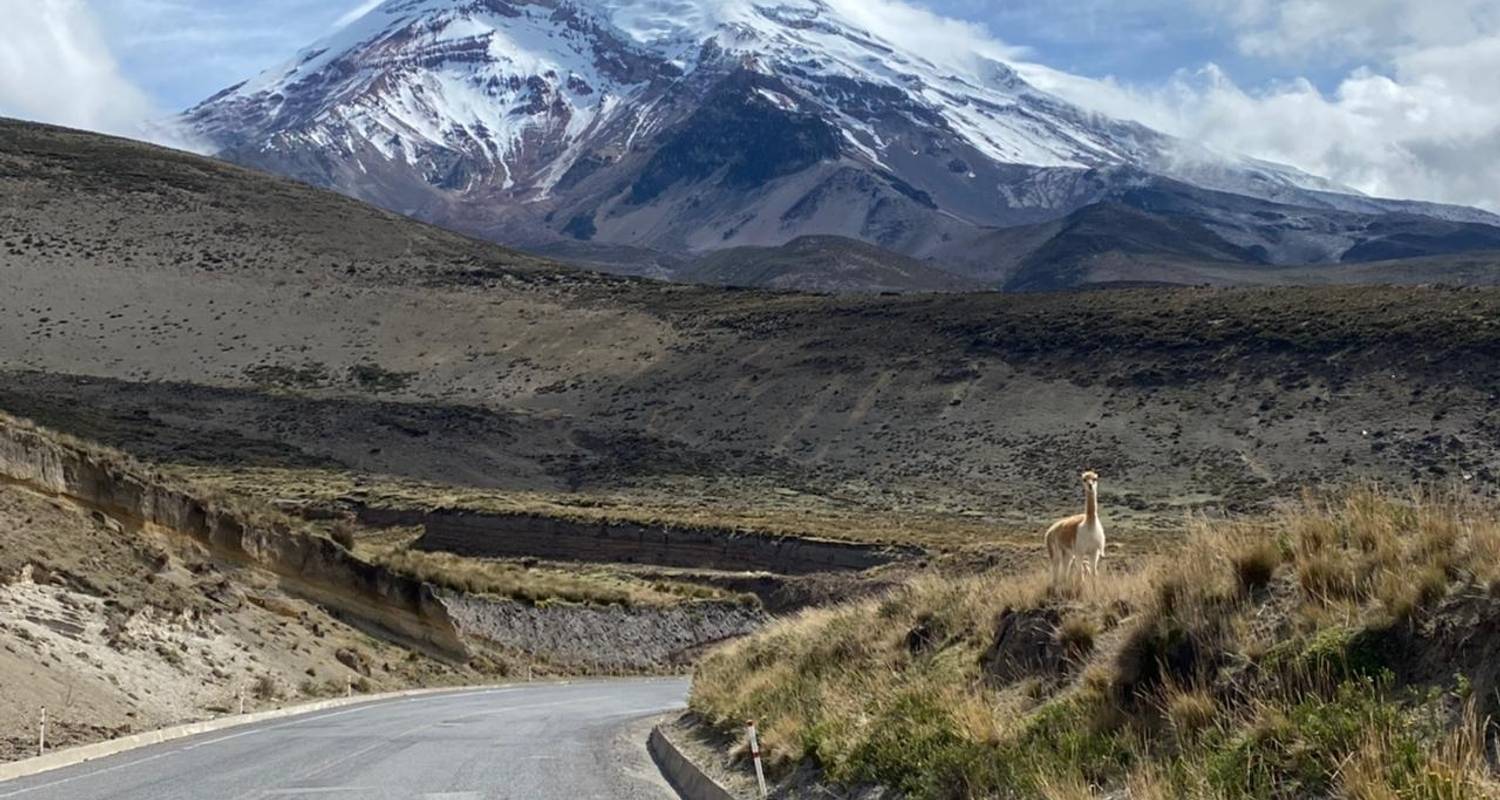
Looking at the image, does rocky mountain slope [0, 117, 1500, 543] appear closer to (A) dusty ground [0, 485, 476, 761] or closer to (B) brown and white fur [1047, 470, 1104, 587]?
(A) dusty ground [0, 485, 476, 761]

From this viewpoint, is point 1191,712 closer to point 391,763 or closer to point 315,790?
point 315,790

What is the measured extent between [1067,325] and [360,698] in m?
66.6

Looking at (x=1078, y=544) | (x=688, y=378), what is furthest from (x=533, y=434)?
(x=1078, y=544)

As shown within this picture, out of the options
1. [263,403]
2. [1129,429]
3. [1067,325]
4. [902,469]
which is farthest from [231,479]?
[1067,325]

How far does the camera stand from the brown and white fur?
12.9 meters

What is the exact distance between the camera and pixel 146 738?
2053 centimetres

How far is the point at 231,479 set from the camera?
63188 millimetres

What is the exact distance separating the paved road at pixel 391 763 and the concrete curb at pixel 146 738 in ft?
1.24

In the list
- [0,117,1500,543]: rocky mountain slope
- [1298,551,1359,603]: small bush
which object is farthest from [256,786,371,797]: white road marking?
[0,117,1500,543]: rocky mountain slope

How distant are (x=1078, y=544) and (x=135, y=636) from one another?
18.6m

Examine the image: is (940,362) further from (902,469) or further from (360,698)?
(360,698)

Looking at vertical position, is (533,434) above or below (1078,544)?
below

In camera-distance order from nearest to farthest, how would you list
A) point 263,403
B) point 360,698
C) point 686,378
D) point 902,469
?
point 360,698
point 902,469
point 263,403
point 686,378

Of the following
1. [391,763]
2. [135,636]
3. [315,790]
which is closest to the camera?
[315,790]
